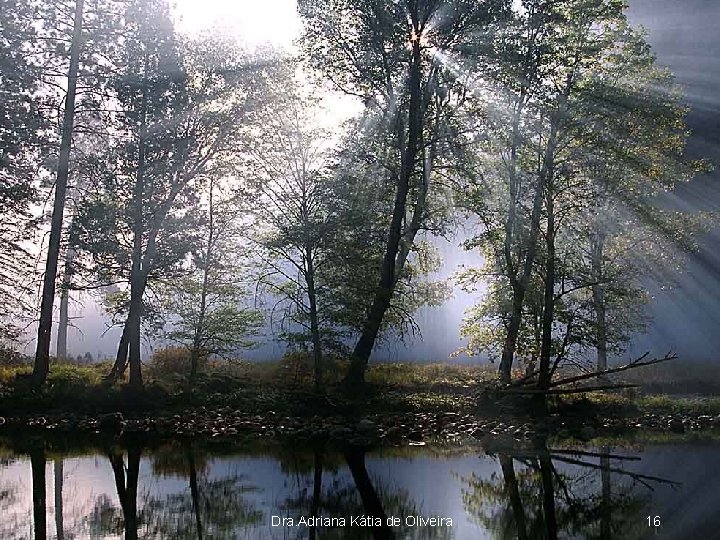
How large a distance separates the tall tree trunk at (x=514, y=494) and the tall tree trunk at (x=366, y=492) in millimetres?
1340

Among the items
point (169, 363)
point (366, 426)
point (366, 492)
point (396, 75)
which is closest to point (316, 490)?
point (366, 492)

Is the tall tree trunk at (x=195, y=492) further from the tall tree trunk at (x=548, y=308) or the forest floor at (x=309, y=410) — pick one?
the tall tree trunk at (x=548, y=308)

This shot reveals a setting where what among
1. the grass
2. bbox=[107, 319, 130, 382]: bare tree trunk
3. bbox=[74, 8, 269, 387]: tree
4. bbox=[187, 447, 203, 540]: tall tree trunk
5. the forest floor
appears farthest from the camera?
bbox=[107, 319, 130, 382]: bare tree trunk

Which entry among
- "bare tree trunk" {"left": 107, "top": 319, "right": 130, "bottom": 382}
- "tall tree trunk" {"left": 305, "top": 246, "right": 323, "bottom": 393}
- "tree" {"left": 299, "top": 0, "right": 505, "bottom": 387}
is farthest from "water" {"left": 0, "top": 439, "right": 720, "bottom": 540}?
"tree" {"left": 299, "top": 0, "right": 505, "bottom": 387}

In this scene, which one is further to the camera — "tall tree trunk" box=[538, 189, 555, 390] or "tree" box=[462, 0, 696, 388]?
"tree" box=[462, 0, 696, 388]

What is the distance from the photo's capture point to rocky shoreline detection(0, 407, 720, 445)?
14.6 meters

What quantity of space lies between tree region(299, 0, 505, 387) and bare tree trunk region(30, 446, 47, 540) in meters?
8.82

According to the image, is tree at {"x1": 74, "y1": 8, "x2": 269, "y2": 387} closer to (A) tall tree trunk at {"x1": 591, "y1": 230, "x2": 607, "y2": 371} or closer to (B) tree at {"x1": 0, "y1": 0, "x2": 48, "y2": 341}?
(B) tree at {"x1": 0, "y1": 0, "x2": 48, "y2": 341}

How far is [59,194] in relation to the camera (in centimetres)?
1883

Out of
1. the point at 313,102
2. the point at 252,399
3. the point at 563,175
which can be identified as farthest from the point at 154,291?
the point at 563,175

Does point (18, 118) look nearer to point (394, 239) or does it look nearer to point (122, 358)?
point (122, 358)

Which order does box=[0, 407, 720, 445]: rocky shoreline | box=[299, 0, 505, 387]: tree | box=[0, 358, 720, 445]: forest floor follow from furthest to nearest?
box=[299, 0, 505, 387]: tree → box=[0, 358, 720, 445]: forest floor → box=[0, 407, 720, 445]: rocky shoreline

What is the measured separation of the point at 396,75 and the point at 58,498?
15.2 metres

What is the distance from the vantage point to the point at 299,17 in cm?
2044
